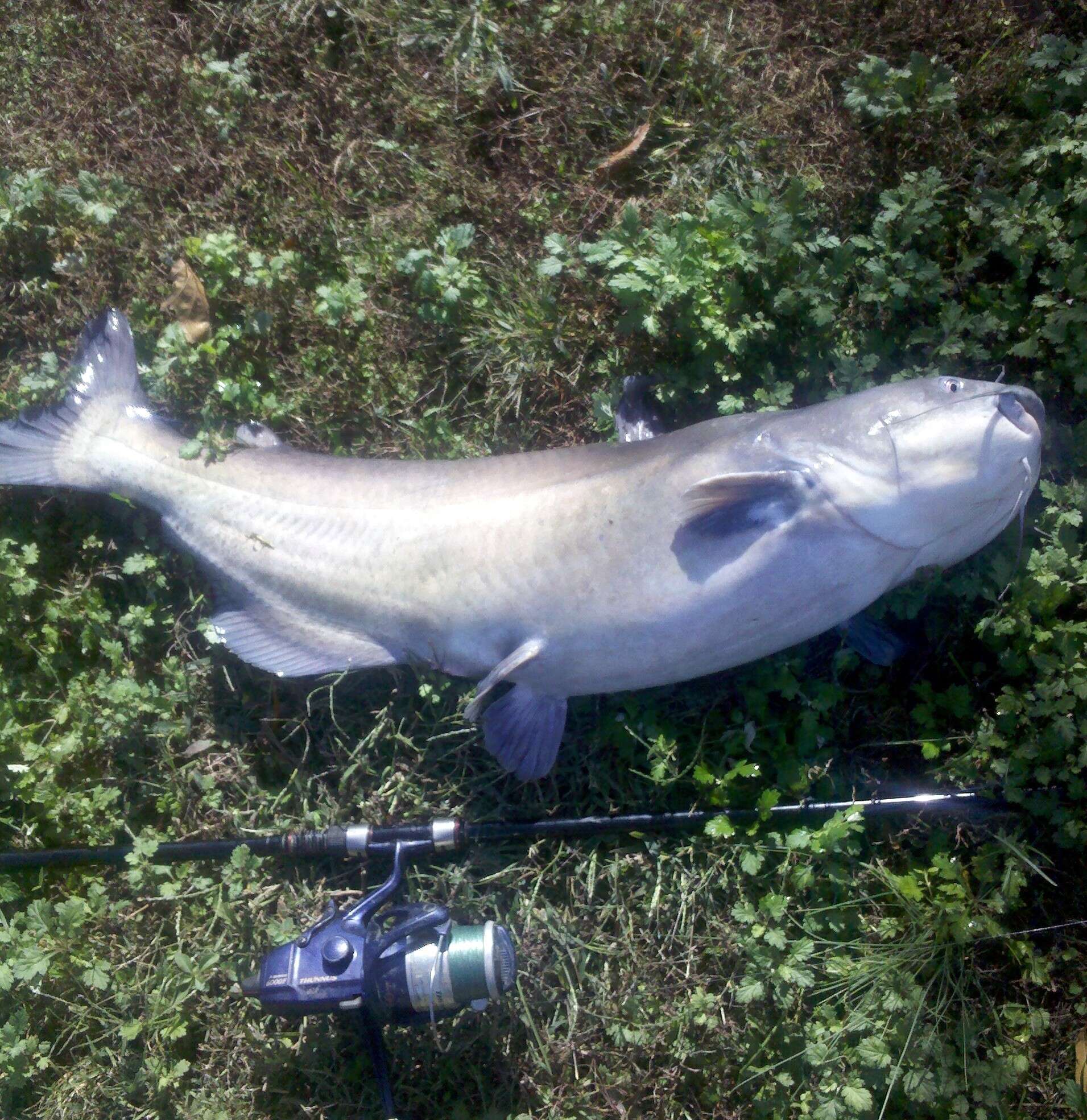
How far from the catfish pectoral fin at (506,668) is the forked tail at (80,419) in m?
1.56

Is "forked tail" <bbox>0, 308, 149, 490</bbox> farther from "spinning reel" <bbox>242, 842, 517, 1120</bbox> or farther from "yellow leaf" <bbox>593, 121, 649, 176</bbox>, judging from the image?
"yellow leaf" <bbox>593, 121, 649, 176</bbox>

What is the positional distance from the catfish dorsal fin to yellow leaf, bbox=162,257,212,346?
2.09 meters

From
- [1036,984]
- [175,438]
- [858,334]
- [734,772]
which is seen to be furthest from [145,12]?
[1036,984]

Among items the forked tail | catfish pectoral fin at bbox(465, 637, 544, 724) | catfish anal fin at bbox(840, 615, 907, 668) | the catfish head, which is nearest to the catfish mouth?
the catfish head

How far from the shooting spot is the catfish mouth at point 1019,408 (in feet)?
8.18

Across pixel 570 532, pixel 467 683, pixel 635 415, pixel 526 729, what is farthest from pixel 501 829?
pixel 635 415

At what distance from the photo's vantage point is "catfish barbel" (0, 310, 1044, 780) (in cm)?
255

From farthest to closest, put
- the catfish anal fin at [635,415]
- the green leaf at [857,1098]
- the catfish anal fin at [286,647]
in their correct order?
the catfish anal fin at [635,415]
the catfish anal fin at [286,647]
the green leaf at [857,1098]

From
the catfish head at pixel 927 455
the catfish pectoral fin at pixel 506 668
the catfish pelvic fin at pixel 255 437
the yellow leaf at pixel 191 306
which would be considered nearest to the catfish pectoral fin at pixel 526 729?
the catfish pectoral fin at pixel 506 668

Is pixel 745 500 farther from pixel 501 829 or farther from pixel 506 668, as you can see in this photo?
pixel 501 829

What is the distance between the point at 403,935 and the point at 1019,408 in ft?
7.75

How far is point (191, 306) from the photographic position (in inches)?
138

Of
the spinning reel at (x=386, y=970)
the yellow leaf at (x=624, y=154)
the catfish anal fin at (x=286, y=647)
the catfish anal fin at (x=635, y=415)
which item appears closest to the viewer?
the spinning reel at (x=386, y=970)

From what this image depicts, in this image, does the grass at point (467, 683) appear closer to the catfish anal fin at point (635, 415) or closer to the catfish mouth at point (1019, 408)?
the catfish anal fin at point (635, 415)
